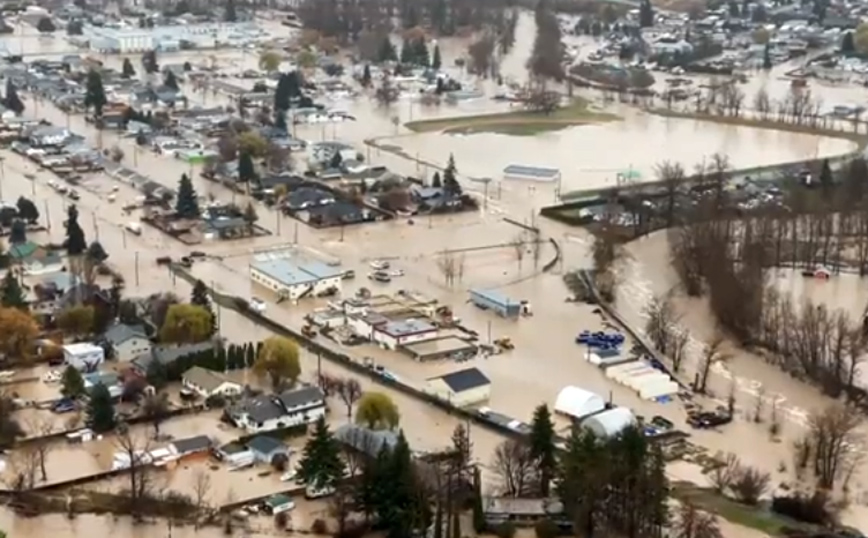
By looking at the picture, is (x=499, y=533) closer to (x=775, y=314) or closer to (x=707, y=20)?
(x=775, y=314)

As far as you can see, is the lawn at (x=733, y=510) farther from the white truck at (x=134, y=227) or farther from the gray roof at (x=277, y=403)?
the white truck at (x=134, y=227)

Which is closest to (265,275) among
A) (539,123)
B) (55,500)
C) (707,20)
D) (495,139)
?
(55,500)

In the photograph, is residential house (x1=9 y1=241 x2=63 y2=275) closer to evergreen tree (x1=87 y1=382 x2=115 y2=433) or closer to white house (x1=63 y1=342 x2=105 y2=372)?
white house (x1=63 y1=342 x2=105 y2=372)

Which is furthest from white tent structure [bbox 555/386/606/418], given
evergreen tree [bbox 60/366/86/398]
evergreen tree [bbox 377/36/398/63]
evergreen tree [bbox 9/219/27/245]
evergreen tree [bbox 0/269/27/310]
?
evergreen tree [bbox 377/36/398/63]

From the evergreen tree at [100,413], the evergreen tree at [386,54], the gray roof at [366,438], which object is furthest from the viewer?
the evergreen tree at [386,54]

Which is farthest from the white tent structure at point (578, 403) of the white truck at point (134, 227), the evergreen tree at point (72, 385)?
the white truck at point (134, 227)

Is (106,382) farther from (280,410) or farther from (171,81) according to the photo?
(171,81)
